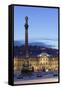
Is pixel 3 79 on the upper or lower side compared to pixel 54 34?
lower

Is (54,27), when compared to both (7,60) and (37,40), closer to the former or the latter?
(37,40)

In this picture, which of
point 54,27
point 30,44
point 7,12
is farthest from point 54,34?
point 7,12

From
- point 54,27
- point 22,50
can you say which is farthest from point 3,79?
point 54,27

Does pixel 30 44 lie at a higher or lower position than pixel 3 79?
higher
